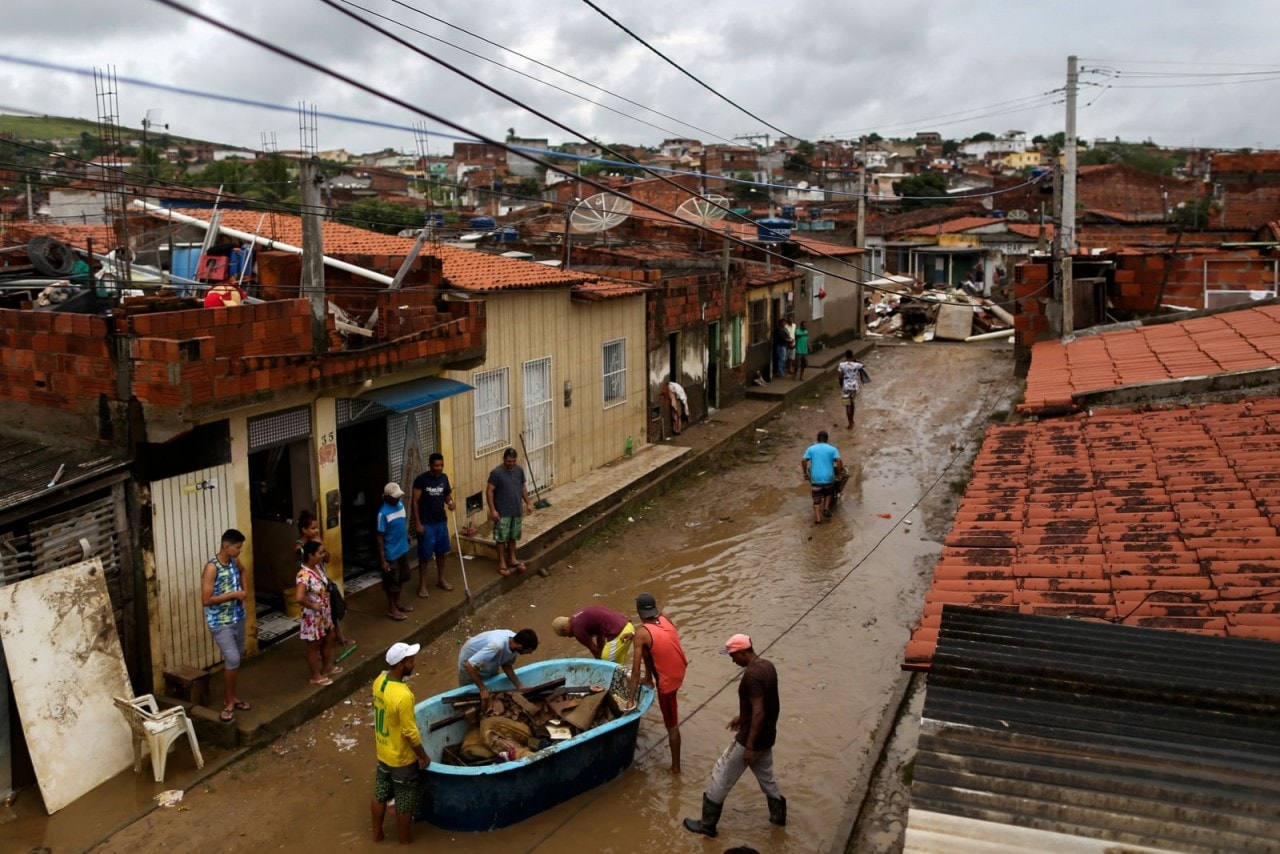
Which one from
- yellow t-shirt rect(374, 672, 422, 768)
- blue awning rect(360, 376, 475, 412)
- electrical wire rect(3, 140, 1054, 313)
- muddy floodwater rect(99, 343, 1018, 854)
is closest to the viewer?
yellow t-shirt rect(374, 672, 422, 768)

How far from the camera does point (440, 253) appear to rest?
647 inches

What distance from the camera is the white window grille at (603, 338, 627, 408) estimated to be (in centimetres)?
1789

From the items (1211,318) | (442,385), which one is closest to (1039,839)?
(442,385)

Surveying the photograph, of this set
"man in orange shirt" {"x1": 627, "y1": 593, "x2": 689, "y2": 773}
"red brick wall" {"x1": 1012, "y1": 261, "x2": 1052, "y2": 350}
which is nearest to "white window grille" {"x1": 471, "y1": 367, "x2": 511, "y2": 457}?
"man in orange shirt" {"x1": 627, "y1": 593, "x2": 689, "y2": 773}

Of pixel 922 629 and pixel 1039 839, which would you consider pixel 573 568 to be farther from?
pixel 1039 839

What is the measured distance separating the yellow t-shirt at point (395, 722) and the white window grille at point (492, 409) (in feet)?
22.8

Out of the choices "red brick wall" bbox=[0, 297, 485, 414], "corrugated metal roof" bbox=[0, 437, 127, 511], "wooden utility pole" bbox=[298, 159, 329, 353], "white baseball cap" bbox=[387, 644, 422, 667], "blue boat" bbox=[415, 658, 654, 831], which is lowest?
"blue boat" bbox=[415, 658, 654, 831]

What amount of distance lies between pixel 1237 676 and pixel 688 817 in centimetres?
434

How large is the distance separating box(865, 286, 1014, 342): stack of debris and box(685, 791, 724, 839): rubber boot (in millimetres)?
23661

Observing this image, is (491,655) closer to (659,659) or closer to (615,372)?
(659,659)

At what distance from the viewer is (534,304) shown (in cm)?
1541

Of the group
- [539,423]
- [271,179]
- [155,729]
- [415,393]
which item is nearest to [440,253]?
[539,423]

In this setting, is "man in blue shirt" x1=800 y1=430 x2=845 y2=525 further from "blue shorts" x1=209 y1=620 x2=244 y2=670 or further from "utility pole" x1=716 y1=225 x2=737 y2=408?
"blue shorts" x1=209 y1=620 x2=244 y2=670

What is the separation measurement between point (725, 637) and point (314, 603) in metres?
A: 4.49
